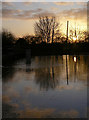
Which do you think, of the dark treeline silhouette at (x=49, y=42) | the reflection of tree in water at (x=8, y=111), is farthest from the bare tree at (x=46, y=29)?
the reflection of tree in water at (x=8, y=111)

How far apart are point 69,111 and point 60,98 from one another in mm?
1416

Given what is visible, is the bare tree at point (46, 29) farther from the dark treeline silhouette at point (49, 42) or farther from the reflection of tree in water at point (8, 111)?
the reflection of tree in water at point (8, 111)

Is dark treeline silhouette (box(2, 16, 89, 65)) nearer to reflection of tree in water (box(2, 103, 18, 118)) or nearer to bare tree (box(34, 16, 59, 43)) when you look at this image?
bare tree (box(34, 16, 59, 43))

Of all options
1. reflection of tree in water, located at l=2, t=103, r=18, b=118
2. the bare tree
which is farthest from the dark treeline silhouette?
reflection of tree in water, located at l=2, t=103, r=18, b=118

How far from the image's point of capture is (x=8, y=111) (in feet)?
17.8

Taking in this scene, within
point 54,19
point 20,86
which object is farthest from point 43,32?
point 20,86

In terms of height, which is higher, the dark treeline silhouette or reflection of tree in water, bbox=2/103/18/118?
the dark treeline silhouette

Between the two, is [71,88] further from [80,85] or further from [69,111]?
[69,111]

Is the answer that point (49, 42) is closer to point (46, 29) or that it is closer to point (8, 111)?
point (46, 29)

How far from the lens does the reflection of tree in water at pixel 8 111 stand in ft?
16.5

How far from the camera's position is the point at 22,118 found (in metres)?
4.84

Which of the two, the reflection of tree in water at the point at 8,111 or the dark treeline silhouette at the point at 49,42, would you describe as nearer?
the reflection of tree in water at the point at 8,111

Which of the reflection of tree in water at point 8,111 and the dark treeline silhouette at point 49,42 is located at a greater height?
the dark treeline silhouette at point 49,42

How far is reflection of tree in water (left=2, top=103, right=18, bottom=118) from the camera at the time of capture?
5039 millimetres
